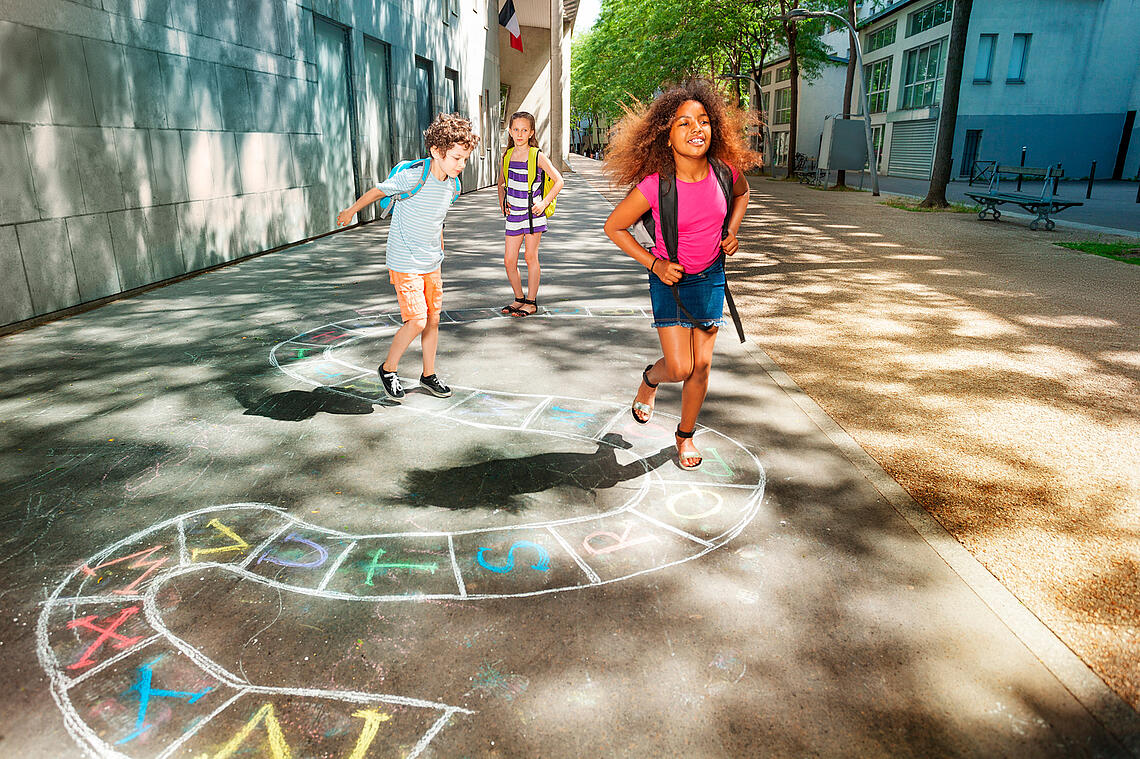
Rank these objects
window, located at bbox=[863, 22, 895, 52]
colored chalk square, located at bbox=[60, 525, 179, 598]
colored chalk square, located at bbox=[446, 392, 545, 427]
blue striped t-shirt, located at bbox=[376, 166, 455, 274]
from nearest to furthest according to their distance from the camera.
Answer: colored chalk square, located at bbox=[60, 525, 179, 598]
colored chalk square, located at bbox=[446, 392, 545, 427]
blue striped t-shirt, located at bbox=[376, 166, 455, 274]
window, located at bbox=[863, 22, 895, 52]

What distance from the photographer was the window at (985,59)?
33.4 meters

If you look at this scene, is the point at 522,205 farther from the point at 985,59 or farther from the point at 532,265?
the point at 985,59

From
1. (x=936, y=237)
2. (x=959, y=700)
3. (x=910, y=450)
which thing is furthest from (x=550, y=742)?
(x=936, y=237)

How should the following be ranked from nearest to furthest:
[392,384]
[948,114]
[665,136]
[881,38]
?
[665,136], [392,384], [948,114], [881,38]

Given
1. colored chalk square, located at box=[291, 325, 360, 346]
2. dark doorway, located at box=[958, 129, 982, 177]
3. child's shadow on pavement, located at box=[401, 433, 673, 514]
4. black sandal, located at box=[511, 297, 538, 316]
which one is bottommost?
child's shadow on pavement, located at box=[401, 433, 673, 514]

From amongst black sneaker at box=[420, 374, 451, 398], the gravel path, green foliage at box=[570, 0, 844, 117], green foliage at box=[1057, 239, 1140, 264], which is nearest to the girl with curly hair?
the gravel path

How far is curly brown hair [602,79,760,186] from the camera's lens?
3.69 metres

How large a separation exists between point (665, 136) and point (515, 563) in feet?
7.23

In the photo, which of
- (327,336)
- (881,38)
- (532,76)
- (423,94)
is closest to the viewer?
(327,336)

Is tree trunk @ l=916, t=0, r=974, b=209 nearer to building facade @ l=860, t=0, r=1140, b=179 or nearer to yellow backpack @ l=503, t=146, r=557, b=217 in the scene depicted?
yellow backpack @ l=503, t=146, r=557, b=217

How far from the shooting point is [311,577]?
2.88m

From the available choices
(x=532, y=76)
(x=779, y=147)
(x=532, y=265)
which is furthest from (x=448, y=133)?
(x=779, y=147)

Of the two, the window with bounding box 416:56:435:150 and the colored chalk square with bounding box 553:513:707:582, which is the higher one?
the window with bounding box 416:56:435:150

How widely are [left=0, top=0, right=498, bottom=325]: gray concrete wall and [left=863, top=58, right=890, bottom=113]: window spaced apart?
36.7 metres
